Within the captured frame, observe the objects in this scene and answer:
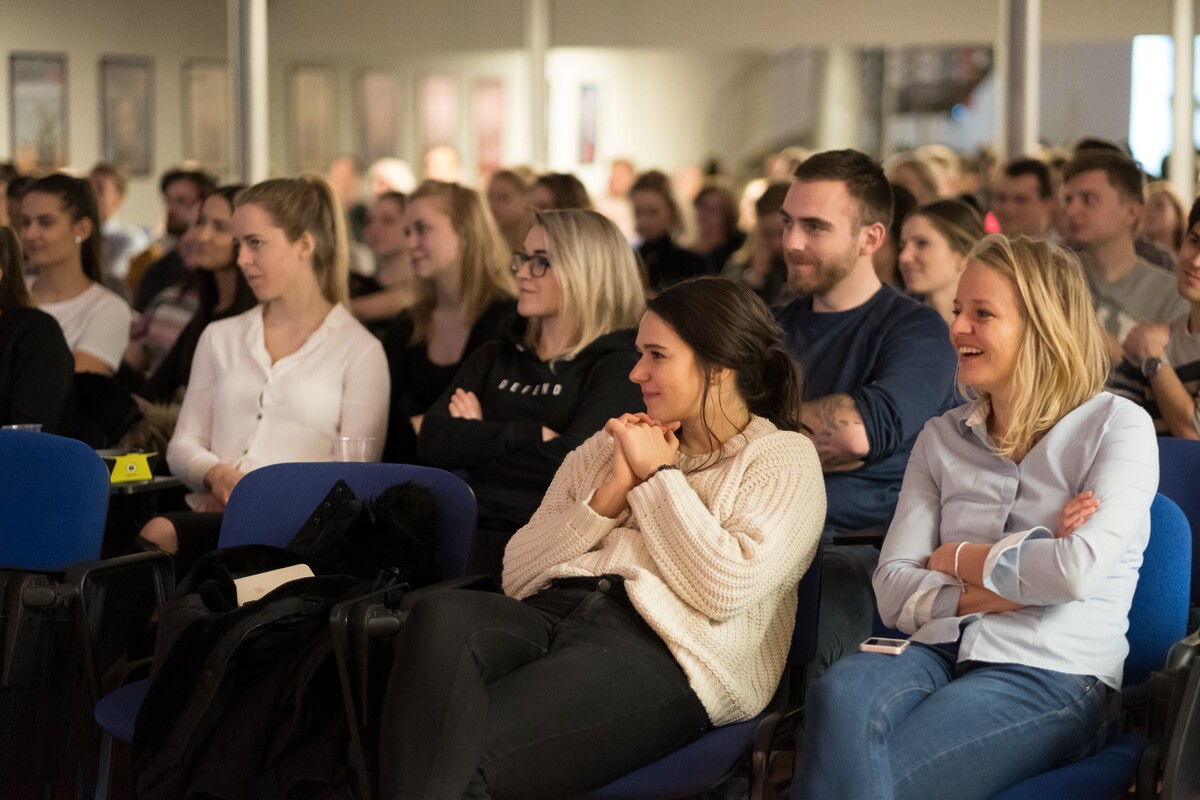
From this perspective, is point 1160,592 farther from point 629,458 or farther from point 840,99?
point 840,99

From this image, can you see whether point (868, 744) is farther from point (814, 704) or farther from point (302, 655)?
point (302, 655)

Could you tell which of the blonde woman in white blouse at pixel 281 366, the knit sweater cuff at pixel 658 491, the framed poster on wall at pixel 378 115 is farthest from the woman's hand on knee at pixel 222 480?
the framed poster on wall at pixel 378 115

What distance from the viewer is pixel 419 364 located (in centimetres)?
463

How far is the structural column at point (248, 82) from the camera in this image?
6750mm

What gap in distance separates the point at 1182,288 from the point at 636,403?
133 cm

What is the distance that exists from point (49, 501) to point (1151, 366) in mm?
2578

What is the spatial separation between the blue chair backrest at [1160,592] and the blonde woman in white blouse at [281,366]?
2.00m

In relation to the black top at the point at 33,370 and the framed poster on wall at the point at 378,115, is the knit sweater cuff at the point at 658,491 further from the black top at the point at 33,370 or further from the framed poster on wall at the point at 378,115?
the framed poster on wall at the point at 378,115

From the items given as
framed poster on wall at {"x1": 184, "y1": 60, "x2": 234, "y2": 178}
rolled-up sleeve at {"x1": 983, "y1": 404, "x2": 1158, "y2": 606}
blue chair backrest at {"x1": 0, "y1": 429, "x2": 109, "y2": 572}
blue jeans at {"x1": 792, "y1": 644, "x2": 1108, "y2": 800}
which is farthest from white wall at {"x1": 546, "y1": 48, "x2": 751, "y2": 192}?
blue jeans at {"x1": 792, "y1": 644, "x2": 1108, "y2": 800}

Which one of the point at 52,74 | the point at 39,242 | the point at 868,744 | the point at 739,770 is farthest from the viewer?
the point at 52,74

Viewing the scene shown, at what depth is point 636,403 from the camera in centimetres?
354

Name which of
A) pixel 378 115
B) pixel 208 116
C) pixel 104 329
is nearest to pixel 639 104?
pixel 378 115

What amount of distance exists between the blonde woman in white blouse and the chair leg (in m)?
1.03

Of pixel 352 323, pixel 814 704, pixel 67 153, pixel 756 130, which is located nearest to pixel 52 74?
pixel 67 153
